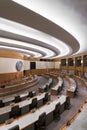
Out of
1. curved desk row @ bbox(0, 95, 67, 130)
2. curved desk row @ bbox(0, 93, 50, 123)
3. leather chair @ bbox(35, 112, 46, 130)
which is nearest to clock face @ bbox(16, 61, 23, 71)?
curved desk row @ bbox(0, 93, 50, 123)

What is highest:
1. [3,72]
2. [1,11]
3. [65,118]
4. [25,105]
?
[1,11]

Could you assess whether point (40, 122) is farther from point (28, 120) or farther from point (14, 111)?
point (14, 111)

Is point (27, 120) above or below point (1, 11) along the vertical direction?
below

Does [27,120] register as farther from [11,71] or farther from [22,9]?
[11,71]

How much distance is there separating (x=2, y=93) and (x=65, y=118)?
5.98m

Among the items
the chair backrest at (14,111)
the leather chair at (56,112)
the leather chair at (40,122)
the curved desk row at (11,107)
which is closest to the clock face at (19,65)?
the curved desk row at (11,107)

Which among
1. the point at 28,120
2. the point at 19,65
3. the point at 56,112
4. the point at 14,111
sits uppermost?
the point at 19,65

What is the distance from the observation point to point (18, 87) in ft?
39.4

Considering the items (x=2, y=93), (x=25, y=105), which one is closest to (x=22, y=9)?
(x=25, y=105)

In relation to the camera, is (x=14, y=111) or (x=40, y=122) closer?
(x=40, y=122)

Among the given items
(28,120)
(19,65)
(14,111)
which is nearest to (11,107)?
(14,111)

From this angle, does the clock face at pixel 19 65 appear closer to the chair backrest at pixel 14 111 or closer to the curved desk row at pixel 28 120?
the chair backrest at pixel 14 111

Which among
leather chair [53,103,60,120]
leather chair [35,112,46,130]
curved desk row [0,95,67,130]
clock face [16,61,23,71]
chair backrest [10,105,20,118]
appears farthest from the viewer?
clock face [16,61,23,71]

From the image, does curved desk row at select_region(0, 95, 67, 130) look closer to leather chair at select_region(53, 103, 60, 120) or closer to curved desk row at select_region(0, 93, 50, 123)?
leather chair at select_region(53, 103, 60, 120)
